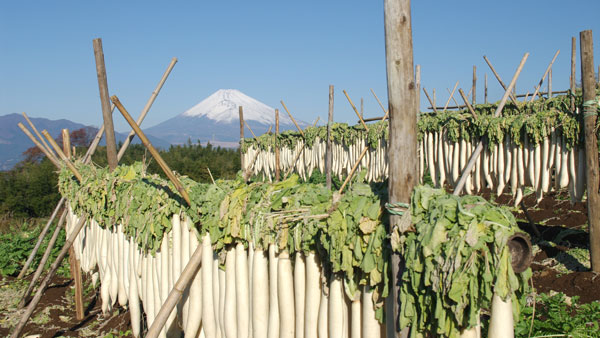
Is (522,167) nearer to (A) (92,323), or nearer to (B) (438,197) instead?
(B) (438,197)

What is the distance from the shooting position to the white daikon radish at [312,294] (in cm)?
320

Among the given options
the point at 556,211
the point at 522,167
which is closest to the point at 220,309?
the point at 522,167

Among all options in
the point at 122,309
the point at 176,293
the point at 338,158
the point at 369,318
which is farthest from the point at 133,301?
the point at 338,158

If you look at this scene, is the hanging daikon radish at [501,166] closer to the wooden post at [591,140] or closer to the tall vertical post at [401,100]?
the wooden post at [591,140]

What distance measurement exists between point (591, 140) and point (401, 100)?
4.49 metres

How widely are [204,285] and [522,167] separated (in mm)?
5181

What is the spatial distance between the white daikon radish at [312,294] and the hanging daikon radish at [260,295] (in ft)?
1.49

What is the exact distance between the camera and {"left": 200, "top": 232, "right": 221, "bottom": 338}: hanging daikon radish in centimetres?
403

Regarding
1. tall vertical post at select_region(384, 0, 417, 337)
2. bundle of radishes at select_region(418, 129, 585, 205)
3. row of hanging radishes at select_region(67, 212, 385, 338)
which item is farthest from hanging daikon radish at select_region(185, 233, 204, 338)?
bundle of radishes at select_region(418, 129, 585, 205)

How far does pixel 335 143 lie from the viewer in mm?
13578

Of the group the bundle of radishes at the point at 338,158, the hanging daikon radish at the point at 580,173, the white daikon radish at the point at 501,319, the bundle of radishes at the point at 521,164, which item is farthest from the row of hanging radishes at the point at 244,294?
the bundle of radishes at the point at 338,158

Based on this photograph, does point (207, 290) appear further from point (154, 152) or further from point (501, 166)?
point (501, 166)

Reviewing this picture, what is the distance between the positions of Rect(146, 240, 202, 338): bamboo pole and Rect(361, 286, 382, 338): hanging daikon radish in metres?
1.76

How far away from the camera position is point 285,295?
11.2 ft
